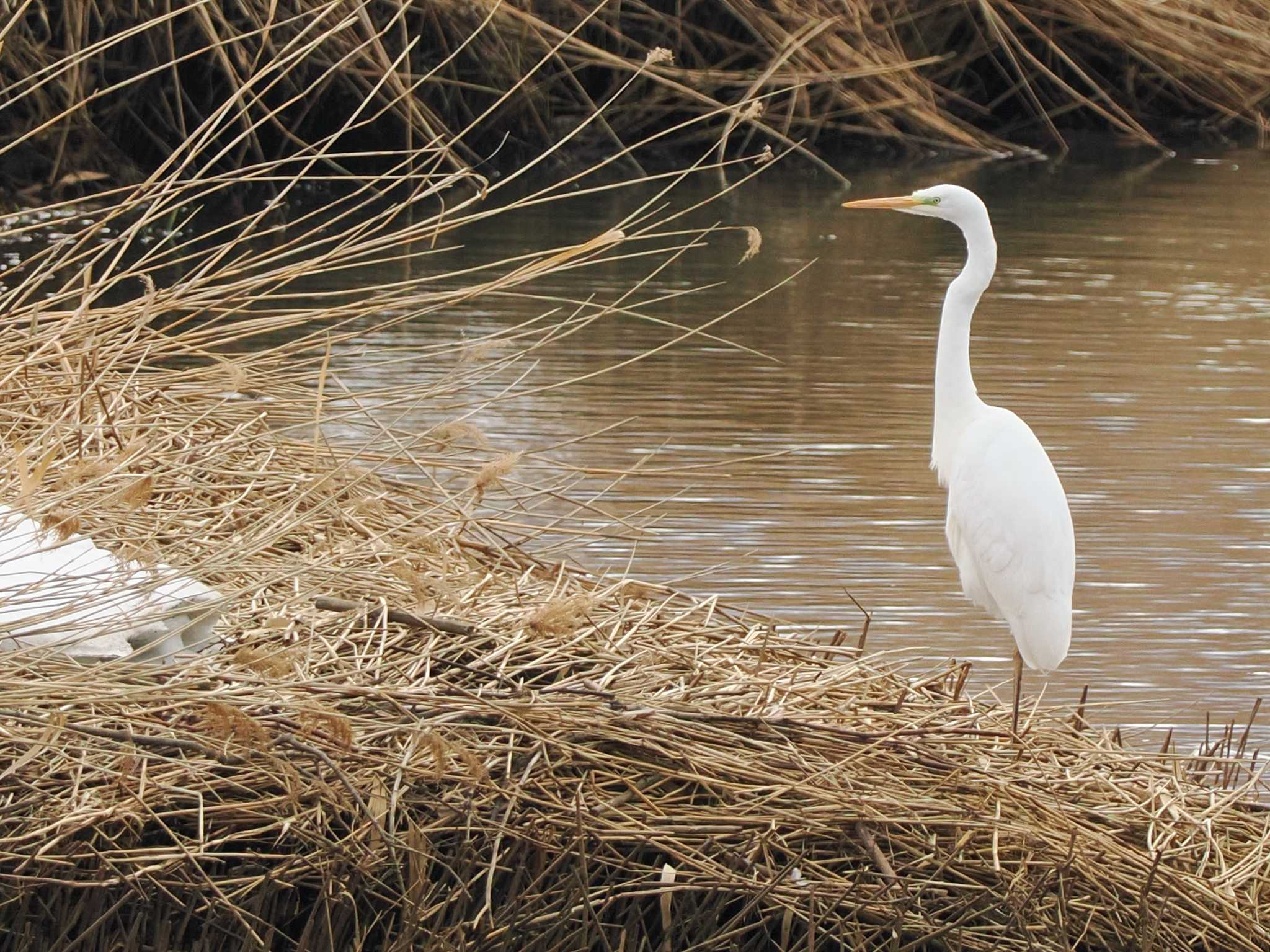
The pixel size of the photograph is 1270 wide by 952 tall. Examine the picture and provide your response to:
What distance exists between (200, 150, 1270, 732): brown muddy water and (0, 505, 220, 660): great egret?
1001 millimetres

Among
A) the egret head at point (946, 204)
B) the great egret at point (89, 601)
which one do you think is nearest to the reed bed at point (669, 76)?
the egret head at point (946, 204)

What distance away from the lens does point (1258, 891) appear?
2.46 metres

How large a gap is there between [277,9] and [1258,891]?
8.23 meters

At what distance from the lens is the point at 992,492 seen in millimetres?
3275

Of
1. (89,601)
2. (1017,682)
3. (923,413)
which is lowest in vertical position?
(923,413)

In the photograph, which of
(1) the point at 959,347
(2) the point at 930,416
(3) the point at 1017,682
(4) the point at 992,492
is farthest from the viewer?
(2) the point at 930,416

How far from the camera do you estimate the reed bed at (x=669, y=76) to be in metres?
10.0

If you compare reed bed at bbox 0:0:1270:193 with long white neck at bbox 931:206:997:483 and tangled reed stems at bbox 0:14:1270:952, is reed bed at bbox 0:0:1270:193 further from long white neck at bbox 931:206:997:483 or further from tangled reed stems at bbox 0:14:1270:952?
tangled reed stems at bbox 0:14:1270:952

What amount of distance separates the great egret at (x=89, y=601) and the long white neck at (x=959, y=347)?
1.54 meters

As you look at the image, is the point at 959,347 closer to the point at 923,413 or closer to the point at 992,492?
the point at 992,492

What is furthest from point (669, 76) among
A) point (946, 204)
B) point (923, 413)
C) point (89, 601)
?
point (89, 601)

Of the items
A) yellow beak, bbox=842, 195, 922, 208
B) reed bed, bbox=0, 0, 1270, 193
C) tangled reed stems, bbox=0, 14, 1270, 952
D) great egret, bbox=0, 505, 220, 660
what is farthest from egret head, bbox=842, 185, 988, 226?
reed bed, bbox=0, 0, 1270, 193

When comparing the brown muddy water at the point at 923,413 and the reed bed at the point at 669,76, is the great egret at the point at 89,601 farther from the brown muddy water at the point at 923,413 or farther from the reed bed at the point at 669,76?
the reed bed at the point at 669,76

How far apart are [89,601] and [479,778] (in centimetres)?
52
